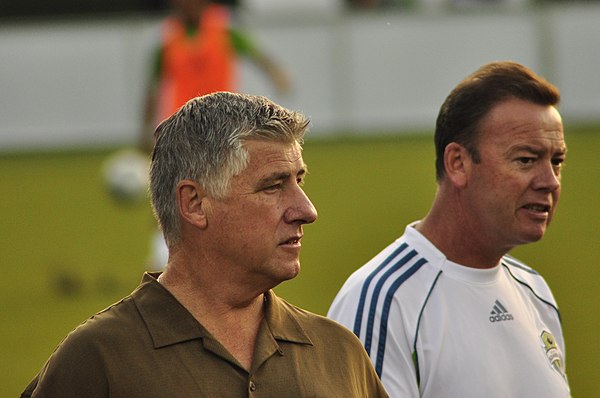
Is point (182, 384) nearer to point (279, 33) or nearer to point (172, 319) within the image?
point (172, 319)

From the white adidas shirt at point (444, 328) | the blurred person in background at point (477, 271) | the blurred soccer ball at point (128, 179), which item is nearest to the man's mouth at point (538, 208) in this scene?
the blurred person in background at point (477, 271)

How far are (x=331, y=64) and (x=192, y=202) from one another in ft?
45.1

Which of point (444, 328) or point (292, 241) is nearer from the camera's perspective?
point (292, 241)

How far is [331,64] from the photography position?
17062mm

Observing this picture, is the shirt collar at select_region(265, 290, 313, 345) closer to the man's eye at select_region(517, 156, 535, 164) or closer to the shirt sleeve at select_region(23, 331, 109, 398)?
the shirt sleeve at select_region(23, 331, 109, 398)

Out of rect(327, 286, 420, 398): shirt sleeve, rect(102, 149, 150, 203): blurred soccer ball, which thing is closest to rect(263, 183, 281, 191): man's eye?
rect(327, 286, 420, 398): shirt sleeve

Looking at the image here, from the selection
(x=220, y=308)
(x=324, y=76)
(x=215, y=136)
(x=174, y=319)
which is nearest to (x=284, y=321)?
(x=220, y=308)

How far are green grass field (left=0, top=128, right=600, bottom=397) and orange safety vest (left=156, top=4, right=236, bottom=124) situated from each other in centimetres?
182

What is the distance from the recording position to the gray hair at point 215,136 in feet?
11.2

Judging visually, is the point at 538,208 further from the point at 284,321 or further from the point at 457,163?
the point at 284,321

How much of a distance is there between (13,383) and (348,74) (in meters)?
9.45

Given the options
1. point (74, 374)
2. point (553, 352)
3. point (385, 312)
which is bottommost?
point (553, 352)

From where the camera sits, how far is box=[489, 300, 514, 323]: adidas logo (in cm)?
437

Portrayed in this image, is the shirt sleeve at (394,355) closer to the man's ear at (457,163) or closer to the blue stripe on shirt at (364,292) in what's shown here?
the blue stripe on shirt at (364,292)
